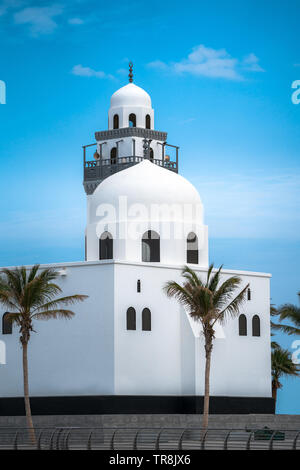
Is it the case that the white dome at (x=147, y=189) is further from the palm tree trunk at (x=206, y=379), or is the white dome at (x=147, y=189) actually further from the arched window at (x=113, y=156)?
the palm tree trunk at (x=206, y=379)

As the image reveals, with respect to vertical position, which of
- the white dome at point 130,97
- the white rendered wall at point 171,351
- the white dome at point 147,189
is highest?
the white dome at point 130,97

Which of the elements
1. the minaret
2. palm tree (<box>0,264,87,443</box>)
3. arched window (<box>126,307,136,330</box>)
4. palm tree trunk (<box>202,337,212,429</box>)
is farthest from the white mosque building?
the minaret

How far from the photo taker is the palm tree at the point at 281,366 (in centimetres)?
5644

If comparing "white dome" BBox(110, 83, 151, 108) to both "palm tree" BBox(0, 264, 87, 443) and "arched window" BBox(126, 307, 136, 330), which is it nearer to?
"arched window" BBox(126, 307, 136, 330)

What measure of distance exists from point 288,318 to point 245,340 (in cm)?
218

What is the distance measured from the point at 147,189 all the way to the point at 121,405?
10.4 meters

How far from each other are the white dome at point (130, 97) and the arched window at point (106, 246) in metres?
11.2

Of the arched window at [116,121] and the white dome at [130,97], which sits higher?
the white dome at [130,97]

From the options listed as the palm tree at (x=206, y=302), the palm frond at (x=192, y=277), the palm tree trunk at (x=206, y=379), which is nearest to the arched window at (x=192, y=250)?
the palm frond at (x=192, y=277)

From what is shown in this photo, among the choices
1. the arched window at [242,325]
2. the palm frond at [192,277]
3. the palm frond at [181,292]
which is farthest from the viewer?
the arched window at [242,325]

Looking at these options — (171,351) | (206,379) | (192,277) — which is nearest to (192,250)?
(192,277)
